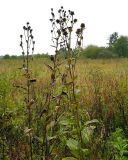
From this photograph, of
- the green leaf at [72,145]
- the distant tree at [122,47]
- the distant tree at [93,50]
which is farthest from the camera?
the distant tree at [93,50]

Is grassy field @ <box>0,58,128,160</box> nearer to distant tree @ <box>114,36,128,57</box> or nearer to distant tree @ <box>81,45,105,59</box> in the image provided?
distant tree @ <box>114,36,128,57</box>

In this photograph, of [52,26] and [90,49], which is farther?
[90,49]

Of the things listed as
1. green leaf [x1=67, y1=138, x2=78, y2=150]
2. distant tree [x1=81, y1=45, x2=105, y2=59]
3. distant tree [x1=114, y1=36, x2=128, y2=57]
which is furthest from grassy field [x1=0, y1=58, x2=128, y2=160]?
distant tree [x1=81, y1=45, x2=105, y2=59]

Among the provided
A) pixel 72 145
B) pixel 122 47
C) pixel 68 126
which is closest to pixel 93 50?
pixel 122 47

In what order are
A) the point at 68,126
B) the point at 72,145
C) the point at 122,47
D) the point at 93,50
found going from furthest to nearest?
the point at 93,50 < the point at 122,47 < the point at 68,126 < the point at 72,145

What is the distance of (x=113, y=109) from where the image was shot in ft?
18.3

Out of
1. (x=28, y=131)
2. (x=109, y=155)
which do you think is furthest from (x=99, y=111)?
(x=28, y=131)

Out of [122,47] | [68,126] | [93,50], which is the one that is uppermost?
[122,47]

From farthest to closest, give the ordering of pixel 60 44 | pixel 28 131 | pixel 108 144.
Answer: pixel 108 144 → pixel 60 44 → pixel 28 131

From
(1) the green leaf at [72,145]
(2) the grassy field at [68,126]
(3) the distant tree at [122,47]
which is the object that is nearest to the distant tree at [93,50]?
(3) the distant tree at [122,47]

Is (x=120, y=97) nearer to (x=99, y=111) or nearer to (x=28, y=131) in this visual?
(x=99, y=111)

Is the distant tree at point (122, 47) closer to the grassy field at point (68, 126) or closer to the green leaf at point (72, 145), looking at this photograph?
the grassy field at point (68, 126)

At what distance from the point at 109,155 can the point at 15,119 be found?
→ 168 centimetres

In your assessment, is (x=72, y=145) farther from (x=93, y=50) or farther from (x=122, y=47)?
(x=93, y=50)
